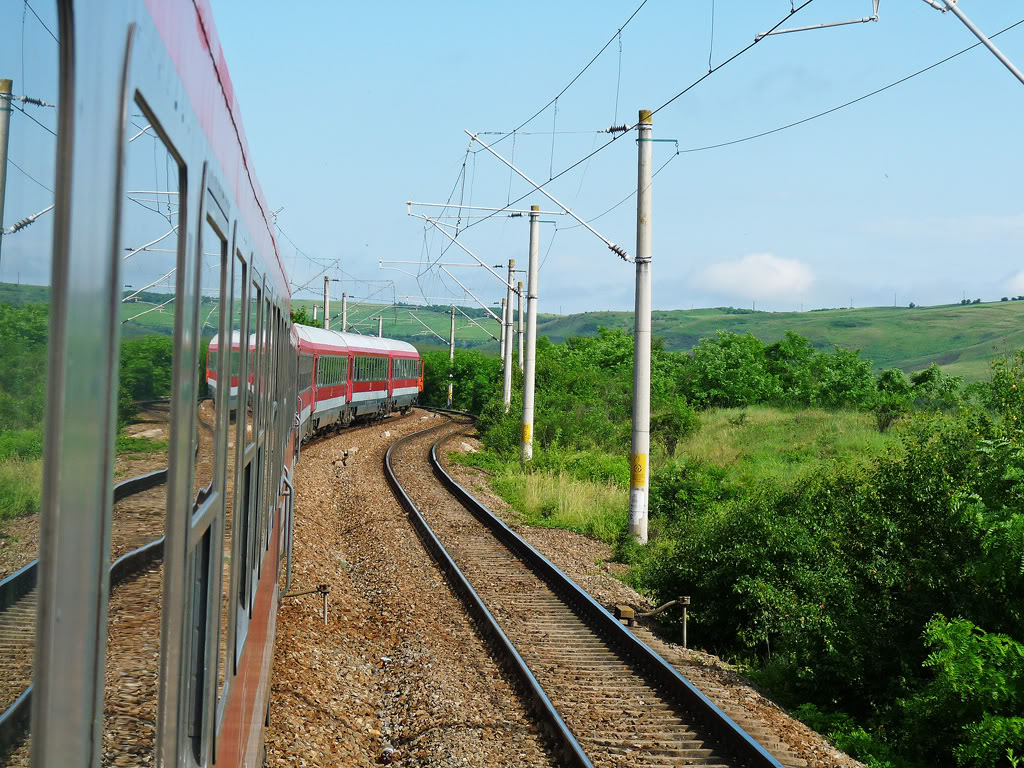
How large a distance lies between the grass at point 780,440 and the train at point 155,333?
73.0 ft

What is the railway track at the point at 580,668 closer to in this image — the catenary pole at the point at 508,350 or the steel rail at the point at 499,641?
the steel rail at the point at 499,641

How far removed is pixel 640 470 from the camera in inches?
640

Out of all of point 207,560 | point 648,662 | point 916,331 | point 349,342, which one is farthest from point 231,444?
point 916,331

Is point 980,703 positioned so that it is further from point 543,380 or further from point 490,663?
point 543,380

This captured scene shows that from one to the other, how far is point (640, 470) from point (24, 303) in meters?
15.4

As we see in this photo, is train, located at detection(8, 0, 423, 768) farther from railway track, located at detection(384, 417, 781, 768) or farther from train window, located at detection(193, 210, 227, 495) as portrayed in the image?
railway track, located at detection(384, 417, 781, 768)

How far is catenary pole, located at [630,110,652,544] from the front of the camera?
1612 centimetres

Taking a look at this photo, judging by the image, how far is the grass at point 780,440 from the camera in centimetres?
3044

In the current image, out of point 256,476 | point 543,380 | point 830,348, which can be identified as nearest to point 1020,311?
point 830,348

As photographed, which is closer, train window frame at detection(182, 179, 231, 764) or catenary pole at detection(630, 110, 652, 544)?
train window frame at detection(182, 179, 231, 764)

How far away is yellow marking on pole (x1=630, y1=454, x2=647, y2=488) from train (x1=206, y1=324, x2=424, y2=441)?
5509mm

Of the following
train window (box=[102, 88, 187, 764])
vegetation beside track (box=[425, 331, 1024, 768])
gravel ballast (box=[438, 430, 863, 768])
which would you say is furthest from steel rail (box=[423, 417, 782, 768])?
train window (box=[102, 88, 187, 764])

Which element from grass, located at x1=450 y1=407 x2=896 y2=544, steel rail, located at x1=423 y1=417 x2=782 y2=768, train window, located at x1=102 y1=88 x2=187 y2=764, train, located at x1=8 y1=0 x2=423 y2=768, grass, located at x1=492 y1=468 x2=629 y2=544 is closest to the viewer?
train, located at x1=8 y1=0 x2=423 y2=768

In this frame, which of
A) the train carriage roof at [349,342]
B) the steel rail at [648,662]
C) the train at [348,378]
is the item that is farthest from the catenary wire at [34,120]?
the train carriage roof at [349,342]
